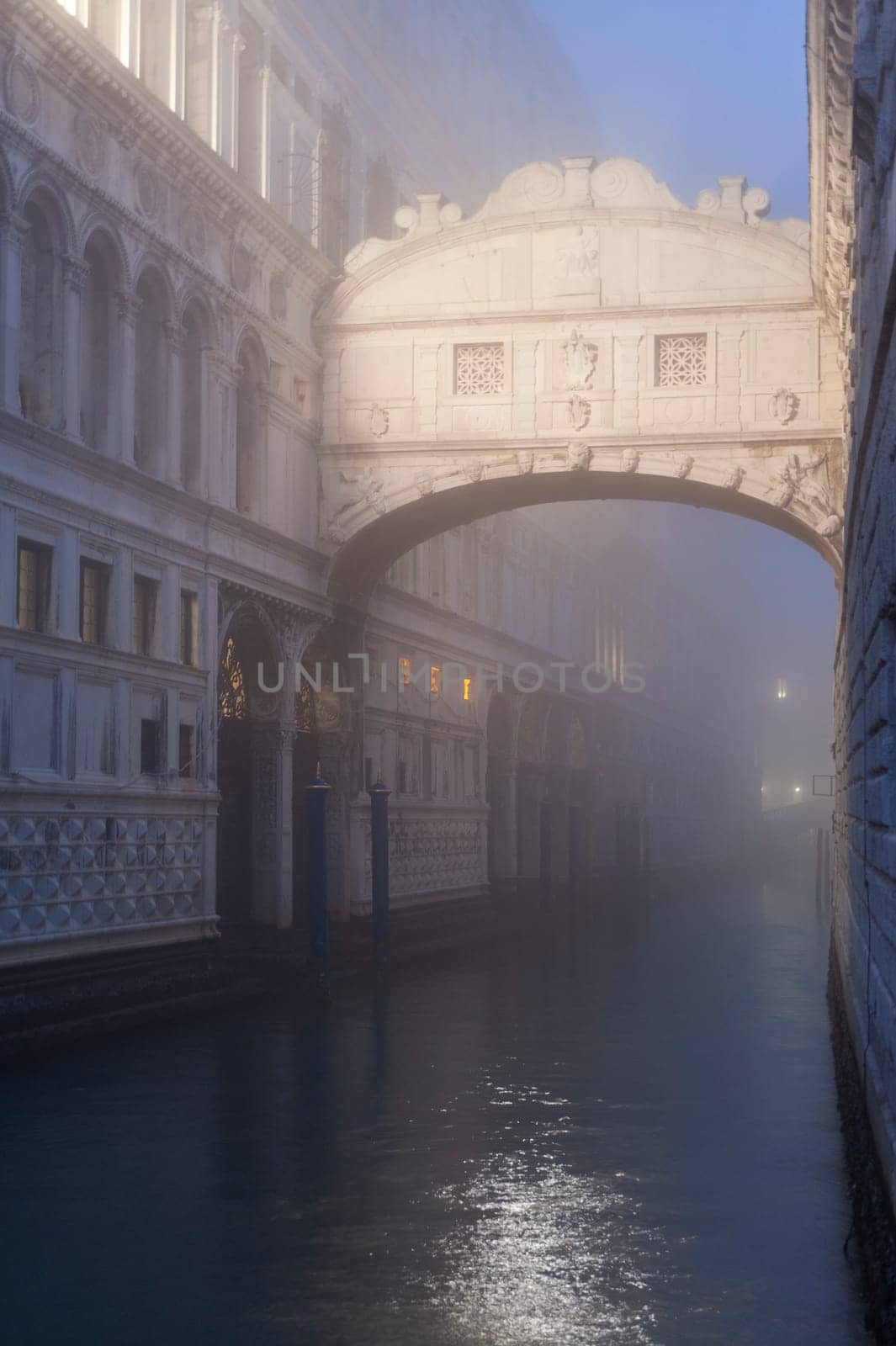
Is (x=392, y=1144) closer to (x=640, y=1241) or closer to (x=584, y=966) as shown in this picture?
(x=640, y=1241)

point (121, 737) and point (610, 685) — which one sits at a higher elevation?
point (610, 685)

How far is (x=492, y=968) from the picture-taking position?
2016 cm

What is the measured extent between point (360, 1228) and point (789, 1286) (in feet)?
5.44

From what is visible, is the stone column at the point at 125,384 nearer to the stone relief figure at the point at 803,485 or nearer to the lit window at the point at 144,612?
the lit window at the point at 144,612

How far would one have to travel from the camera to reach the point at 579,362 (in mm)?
19625

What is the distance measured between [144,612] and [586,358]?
631 centimetres

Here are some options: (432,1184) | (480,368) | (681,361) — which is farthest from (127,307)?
(432,1184)

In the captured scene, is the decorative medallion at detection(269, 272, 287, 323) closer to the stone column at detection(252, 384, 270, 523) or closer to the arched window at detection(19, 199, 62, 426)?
the stone column at detection(252, 384, 270, 523)

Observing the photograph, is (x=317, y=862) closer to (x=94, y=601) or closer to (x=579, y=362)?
(x=94, y=601)

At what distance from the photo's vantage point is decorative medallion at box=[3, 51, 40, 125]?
520 inches

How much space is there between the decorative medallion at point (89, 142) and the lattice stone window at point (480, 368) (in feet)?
19.4

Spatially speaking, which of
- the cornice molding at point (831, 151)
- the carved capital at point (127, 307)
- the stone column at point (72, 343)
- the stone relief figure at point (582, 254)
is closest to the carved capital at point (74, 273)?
the stone column at point (72, 343)

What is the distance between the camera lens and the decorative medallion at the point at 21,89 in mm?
13211

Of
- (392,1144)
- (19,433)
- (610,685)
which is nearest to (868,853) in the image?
(392,1144)
